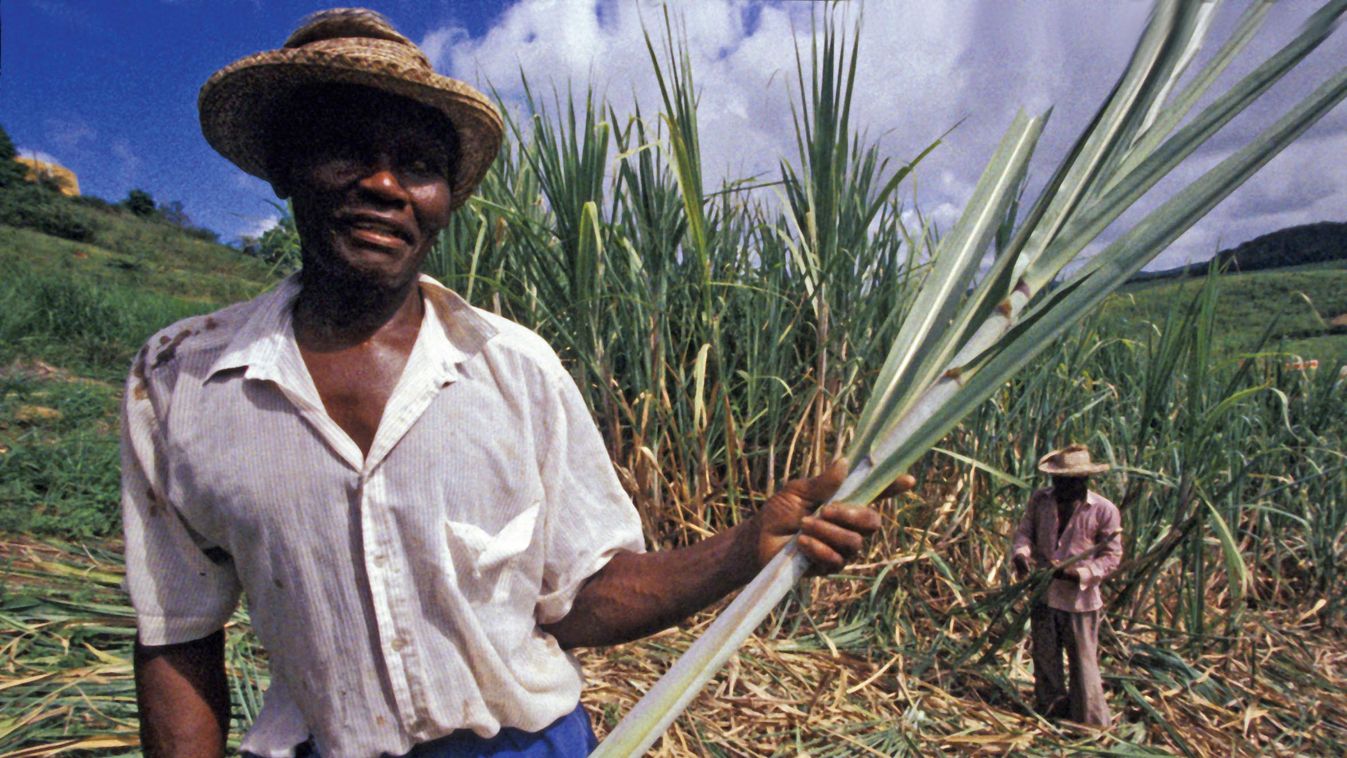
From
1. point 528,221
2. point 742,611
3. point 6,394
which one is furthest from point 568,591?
point 6,394

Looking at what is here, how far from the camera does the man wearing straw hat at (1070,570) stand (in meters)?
2.76

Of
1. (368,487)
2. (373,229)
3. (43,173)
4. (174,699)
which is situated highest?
(43,173)

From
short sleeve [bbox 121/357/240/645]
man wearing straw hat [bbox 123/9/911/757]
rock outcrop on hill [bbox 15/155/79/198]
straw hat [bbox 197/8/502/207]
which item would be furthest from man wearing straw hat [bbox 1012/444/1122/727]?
rock outcrop on hill [bbox 15/155/79/198]

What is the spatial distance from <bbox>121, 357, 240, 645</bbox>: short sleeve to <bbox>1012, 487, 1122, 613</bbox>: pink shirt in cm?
258

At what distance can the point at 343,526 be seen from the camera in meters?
0.98

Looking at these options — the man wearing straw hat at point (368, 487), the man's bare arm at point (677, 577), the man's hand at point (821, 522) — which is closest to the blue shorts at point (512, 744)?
the man wearing straw hat at point (368, 487)

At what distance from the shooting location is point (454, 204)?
53.0 inches

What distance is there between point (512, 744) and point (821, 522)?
22.2 inches

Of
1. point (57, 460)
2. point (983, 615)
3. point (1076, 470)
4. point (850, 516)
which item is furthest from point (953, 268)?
point (57, 460)

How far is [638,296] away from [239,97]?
175cm

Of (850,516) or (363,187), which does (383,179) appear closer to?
(363,187)

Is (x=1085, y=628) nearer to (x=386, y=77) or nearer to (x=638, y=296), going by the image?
(x=638, y=296)

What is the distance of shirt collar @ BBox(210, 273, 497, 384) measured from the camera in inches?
39.5

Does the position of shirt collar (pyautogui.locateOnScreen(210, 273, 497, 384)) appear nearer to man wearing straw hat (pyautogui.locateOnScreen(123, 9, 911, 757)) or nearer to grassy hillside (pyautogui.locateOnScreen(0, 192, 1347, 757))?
man wearing straw hat (pyautogui.locateOnScreen(123, 9, 911, 757))
